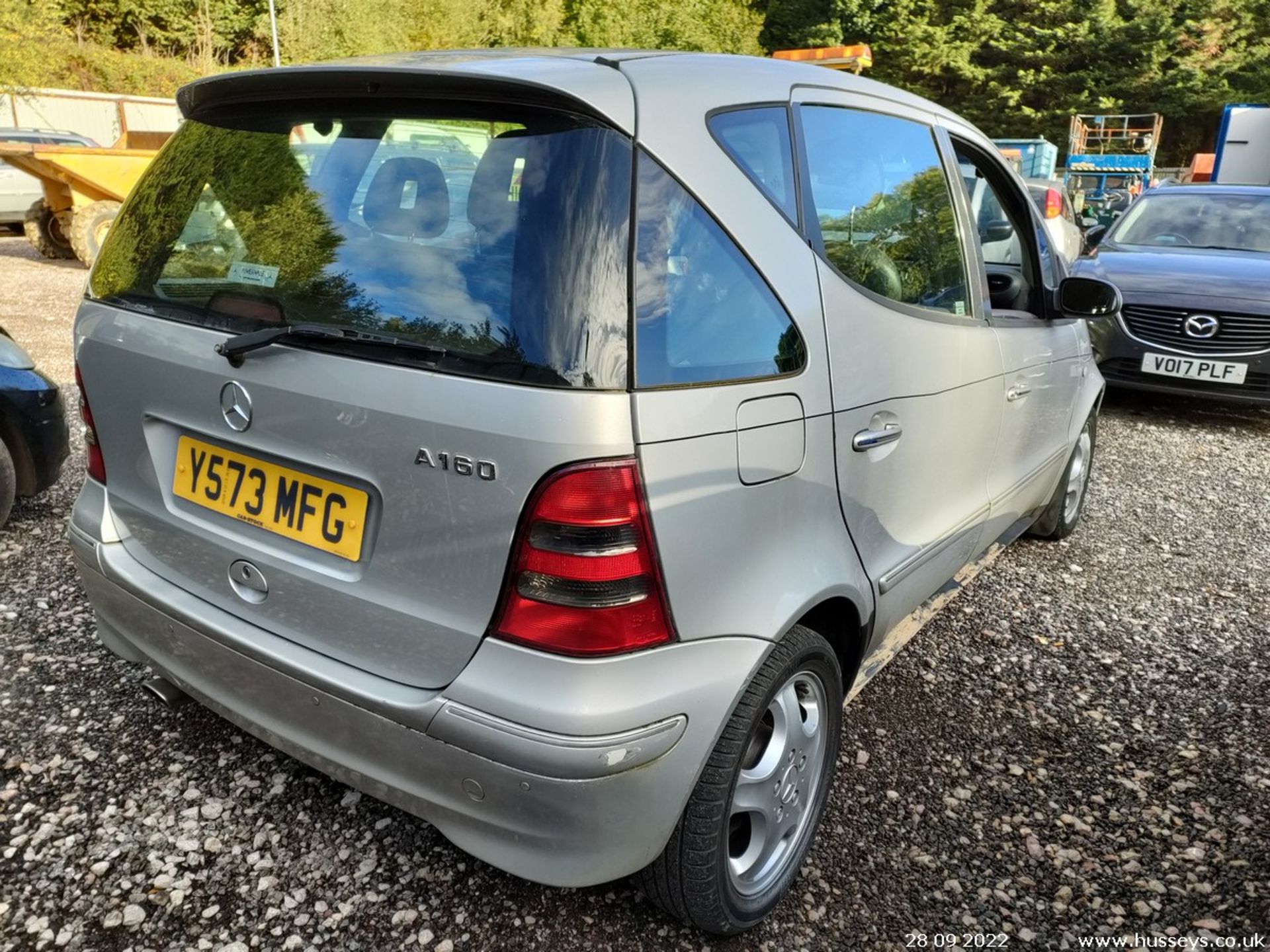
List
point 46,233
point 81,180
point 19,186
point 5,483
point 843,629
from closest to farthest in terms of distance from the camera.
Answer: point 843,629 < point 5,483 < point 81,180 < point 46,233 < point 19,186

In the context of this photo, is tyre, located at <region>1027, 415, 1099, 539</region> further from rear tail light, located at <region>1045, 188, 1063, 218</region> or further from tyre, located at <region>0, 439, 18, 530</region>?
rear tail light, located at <region>1045, 188, 1063, 218</region>

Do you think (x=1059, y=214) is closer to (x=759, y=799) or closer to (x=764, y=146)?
(x=764, y=146)

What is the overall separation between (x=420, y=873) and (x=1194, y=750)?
224cm

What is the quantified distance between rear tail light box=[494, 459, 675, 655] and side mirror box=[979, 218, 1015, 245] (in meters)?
2.66

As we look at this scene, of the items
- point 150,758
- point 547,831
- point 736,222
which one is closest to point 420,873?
point 547,831

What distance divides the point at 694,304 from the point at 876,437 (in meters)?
0.64

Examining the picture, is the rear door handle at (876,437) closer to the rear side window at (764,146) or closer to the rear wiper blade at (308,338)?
the rear side window at (764,146)

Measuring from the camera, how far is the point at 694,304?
1698 millimetres

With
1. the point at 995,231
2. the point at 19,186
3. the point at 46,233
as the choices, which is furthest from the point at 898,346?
the point at 19,186

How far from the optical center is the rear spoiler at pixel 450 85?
163 centimetres

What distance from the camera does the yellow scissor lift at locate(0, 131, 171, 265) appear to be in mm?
10992

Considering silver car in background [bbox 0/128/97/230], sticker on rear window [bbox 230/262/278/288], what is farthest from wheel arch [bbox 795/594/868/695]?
silver car in background [bbox 0/128/97/230]

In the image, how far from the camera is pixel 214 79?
201cm

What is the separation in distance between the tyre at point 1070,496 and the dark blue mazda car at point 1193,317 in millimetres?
2411
